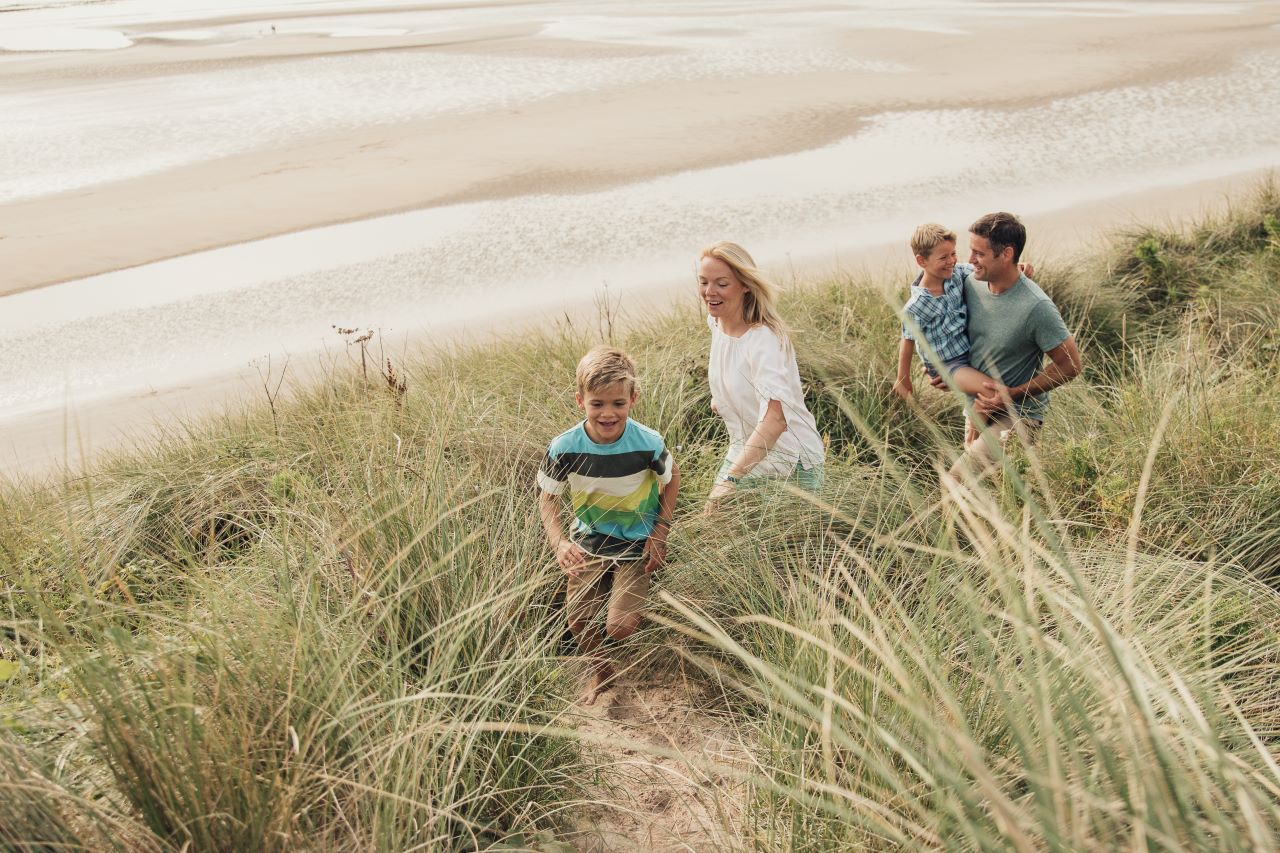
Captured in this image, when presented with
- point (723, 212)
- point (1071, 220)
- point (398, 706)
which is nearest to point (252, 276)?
point (723, 212)

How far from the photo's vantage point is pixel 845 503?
14.1 feet

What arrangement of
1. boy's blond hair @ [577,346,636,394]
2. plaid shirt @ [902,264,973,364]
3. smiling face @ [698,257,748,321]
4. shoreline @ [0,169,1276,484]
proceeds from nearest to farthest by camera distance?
boy's blond hair @ [577,346,636,394]
smiling face @ [698,257,748,321]
plaid shirt @ [902,264,973,364]
shoreline @ [0,169,1276,484]

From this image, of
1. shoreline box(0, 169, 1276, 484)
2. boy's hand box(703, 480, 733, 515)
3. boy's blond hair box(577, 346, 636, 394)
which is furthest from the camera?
shoreline box(0, 169, 1276, 484)

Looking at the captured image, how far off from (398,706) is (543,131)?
13361 mm

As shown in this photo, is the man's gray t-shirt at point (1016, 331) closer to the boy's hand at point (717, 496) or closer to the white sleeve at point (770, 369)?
the white sleeve at point (770, 369)

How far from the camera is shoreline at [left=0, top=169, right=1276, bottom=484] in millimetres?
6953

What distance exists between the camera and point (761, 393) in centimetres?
455

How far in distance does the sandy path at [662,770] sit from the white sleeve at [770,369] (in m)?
1.19

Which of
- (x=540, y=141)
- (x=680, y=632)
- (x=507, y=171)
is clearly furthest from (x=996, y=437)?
(x=540, y=141)

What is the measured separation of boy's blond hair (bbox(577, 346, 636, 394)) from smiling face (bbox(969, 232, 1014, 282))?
6.34 ft

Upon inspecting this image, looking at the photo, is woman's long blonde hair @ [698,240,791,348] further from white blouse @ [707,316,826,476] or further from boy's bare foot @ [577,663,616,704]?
boy's bare foot @ [577,663,616,704]

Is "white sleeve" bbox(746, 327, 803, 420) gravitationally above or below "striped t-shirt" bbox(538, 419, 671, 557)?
above

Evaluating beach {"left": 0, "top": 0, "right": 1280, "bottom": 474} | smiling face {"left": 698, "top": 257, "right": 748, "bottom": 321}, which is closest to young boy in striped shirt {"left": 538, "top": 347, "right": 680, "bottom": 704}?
smiling face {"left": 698, "top": 257, "right": 748, "bottom": 321}

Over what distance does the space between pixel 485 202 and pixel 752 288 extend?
819cm
